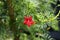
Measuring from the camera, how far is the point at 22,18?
80cm

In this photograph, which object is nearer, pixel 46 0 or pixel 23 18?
pixel 23 18

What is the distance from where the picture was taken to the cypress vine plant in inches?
30.5

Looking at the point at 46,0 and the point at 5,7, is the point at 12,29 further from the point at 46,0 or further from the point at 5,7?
the point at 46,0

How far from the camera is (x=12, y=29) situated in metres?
0.77

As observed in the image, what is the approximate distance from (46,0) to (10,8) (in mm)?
258

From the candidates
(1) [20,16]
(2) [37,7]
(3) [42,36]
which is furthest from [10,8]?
(3) [42,36]

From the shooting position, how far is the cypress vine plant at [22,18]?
0.78 meters

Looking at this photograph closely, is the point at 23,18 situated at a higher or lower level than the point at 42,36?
higher

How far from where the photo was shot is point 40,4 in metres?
0.89

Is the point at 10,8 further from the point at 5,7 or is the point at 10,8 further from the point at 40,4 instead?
the point at 40,4

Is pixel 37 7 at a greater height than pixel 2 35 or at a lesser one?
greater

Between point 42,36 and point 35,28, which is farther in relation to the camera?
point 42,36

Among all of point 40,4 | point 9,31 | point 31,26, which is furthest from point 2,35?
point 40,4

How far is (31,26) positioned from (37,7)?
0.12 m
